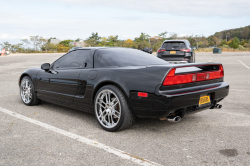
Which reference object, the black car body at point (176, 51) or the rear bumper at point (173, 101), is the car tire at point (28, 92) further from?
the black car body at point (176, 51)

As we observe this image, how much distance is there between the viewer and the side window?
4.26 m

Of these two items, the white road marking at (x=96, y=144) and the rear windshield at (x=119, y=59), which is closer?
the white road marking at (x=96, y=144)

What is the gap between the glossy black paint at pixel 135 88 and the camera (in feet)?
10.6

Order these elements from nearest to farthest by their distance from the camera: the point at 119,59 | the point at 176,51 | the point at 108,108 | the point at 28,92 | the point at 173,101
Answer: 1. the point at 173,101
2. the point at 108,108
3. the point at 119,59
4. the point at 28,92
5. the point at 176,51

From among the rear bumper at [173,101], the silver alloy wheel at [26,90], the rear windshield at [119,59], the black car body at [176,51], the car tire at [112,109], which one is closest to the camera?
the rear bumper at [173,101]

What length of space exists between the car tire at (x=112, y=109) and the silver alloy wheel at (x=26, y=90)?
214 cm

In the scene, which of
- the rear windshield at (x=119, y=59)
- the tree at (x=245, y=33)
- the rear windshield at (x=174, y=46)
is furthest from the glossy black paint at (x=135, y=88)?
the tree at (x=245, y=33)

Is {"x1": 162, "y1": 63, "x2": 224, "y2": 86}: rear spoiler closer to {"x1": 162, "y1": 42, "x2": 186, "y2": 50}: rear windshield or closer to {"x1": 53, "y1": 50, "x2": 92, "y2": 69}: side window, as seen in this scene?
{"x1": 53, "y1": 50, "x2": 92, "y2": 69}: side window

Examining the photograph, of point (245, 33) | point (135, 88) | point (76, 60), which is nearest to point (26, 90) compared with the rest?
point (76, 60)

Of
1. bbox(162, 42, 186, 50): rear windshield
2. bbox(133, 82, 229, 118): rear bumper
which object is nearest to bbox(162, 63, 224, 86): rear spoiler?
bbox(133, 82, 229, 118): rear bumper

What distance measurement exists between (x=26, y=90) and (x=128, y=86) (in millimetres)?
2936

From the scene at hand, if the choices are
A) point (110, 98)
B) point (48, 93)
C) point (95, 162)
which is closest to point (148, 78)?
point (110, 98)

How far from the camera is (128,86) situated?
342 cm

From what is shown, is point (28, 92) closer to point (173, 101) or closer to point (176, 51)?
point (173, 101)
